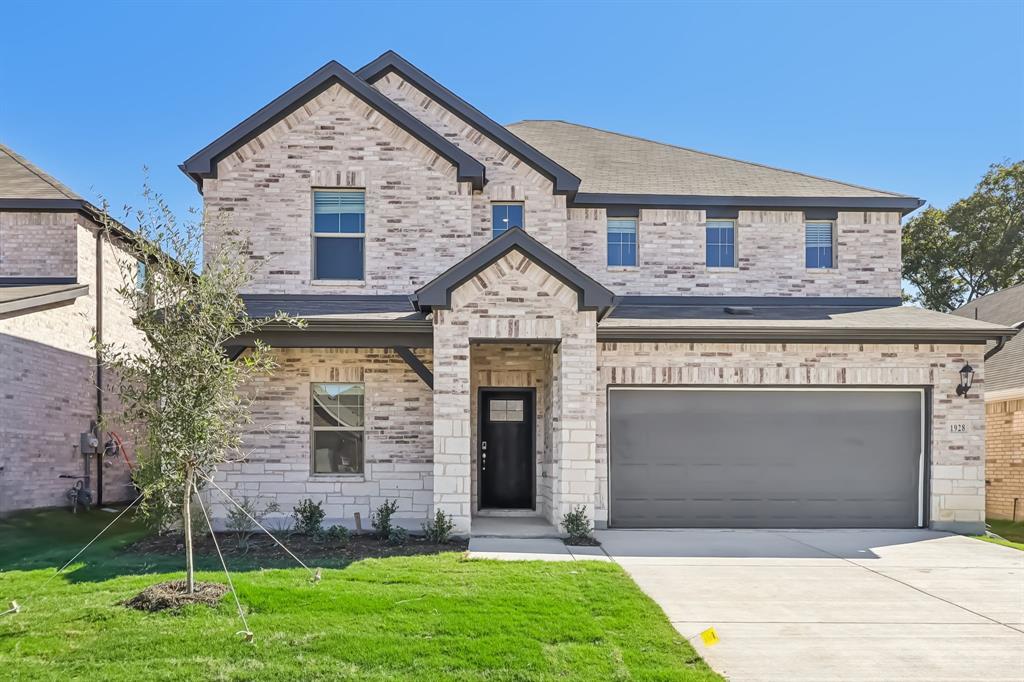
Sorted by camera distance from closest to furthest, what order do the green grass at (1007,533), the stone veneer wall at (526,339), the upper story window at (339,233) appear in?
the stone veneer wall at (526,339)
the green grass at (1007,533)
the upper story window at (339,233)

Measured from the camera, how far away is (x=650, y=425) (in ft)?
38.8

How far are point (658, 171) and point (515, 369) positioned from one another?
18.6 ft

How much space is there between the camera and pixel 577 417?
1048cm

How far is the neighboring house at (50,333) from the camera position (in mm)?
11641

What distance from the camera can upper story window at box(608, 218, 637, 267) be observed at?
45.6ft

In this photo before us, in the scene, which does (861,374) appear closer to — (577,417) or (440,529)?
(577,417)

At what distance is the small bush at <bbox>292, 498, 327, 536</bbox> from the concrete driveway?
13.9ft

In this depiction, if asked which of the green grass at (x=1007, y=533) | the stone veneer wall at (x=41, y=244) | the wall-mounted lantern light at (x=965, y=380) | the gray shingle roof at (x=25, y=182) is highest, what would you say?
the gray shingle roof at (x=25, y=182)

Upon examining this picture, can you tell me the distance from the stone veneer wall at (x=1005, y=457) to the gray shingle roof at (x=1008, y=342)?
0.46m

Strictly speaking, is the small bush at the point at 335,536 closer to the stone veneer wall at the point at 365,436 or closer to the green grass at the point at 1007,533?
the stone veneer wall at the point at 365,436

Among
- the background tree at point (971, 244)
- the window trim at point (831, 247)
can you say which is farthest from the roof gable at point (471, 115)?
the background tree at point (971, 244)

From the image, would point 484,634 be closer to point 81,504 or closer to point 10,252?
point 81,504

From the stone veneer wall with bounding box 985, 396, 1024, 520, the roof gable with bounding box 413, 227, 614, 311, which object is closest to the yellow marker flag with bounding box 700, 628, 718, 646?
the roof gable with bounding box 413, 227, 614, 311

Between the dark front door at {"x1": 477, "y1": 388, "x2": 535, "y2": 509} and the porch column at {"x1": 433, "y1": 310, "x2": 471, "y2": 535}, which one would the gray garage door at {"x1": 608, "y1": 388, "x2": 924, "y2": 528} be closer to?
the dark front door at {"x1": 477, "y1": 388, "x2": 535, "y2": 509}
